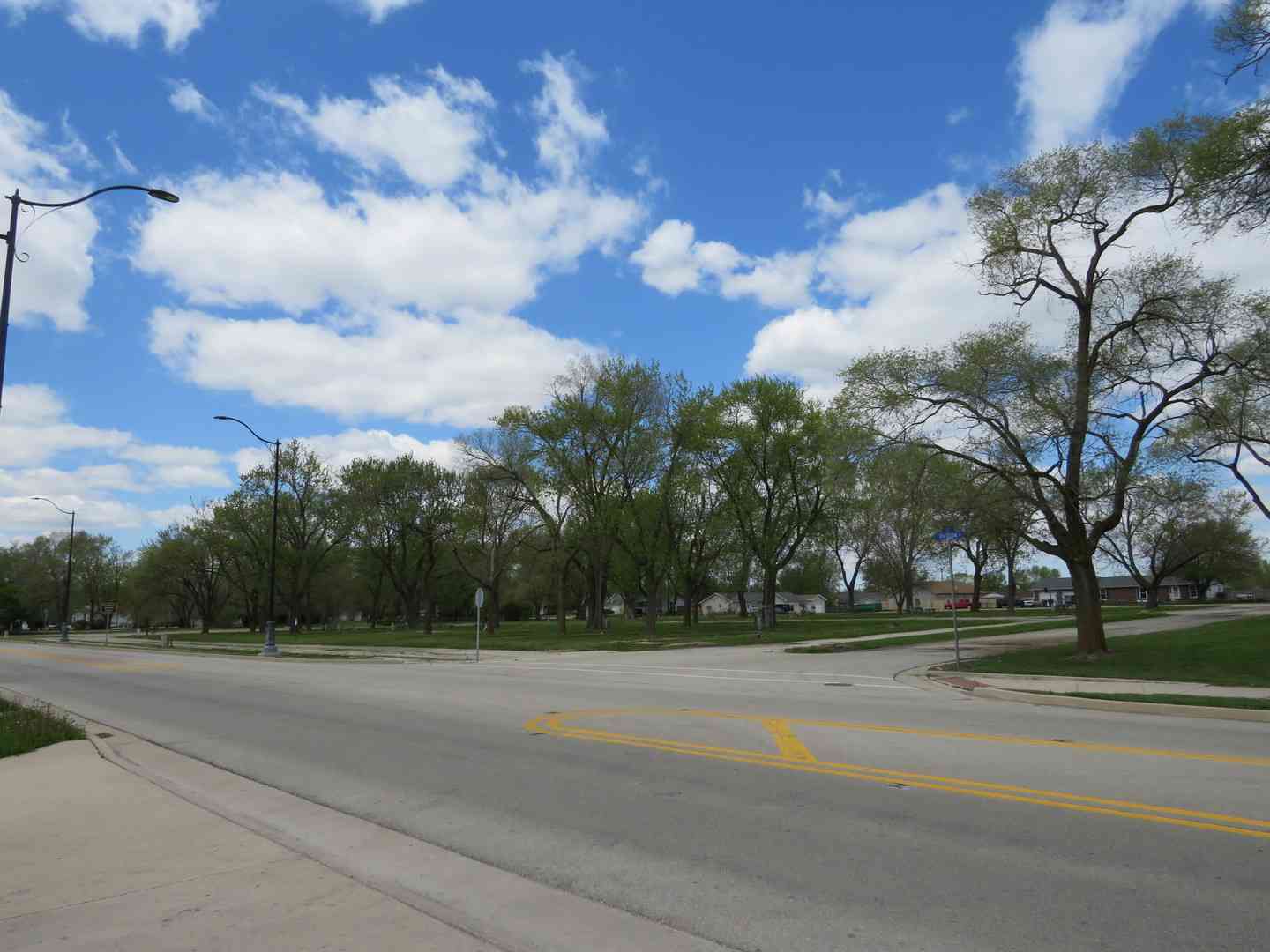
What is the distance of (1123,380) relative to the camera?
71.7 feet

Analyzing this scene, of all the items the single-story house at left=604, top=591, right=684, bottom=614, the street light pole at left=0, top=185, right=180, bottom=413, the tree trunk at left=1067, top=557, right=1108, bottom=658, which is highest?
the street light pole at left=0, top=185, right=180, bottom=413

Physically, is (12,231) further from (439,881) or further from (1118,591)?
(1118,591)

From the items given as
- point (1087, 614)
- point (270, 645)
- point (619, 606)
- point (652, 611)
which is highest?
point (1087, 614)

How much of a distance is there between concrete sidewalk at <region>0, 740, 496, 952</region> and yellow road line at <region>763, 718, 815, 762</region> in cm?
548

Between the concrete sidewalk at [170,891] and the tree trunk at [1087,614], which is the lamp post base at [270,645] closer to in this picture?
the tree trunk at [1087,614]

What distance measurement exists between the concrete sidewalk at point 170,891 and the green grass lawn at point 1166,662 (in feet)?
57.1

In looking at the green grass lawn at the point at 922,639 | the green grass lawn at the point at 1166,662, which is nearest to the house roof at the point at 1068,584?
the green grass lawn at the point at 922,639

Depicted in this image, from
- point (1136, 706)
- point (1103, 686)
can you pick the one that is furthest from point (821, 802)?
point (1103, 686)

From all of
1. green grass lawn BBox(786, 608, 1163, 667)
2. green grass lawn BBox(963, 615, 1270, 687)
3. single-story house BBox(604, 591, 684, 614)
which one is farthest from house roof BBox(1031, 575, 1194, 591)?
green grass lawn BBox(963, 615, 1270, 687)

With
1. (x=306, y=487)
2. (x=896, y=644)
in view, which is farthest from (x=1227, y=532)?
(x=306, y=487)

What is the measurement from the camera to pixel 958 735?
10867mm

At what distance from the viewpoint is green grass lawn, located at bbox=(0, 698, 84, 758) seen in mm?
10312

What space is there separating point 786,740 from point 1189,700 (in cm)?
799

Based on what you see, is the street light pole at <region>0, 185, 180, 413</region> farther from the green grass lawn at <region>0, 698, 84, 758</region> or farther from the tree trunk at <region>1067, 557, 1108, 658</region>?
the tree trunk at <region>1067, 557, 1108, 658</region>
